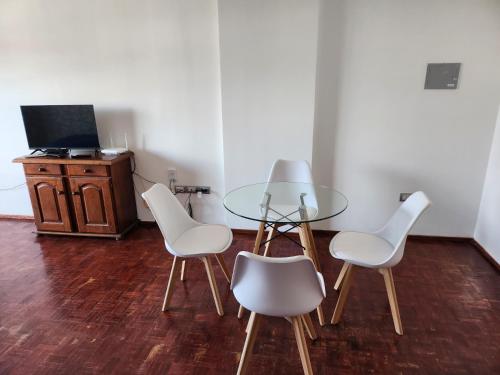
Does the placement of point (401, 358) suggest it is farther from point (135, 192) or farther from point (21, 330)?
point (135, 192)

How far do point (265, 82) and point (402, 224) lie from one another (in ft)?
5.65

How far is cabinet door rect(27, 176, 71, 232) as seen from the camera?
10.5ft

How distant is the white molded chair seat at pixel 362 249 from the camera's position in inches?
76.0

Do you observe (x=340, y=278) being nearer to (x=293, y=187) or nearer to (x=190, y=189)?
(x=293, y=187)

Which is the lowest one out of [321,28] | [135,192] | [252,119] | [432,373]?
[432,373]

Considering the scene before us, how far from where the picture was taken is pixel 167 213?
2.22m

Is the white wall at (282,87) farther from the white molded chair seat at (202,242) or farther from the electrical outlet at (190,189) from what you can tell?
the white molded chair seat at (202,242)

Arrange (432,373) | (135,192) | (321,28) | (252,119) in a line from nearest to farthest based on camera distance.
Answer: (432,373), (321,28), (252,119), (135,192)

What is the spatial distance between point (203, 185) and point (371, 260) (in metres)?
1.99

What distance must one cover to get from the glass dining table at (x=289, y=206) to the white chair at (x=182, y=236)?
23 cm

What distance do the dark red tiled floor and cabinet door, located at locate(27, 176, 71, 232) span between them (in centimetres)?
43

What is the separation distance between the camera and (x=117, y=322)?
2109 millimetres

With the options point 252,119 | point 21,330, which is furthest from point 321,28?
point 21,330

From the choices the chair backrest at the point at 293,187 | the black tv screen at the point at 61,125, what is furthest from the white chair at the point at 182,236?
the black tv screen at the point at 61,125
